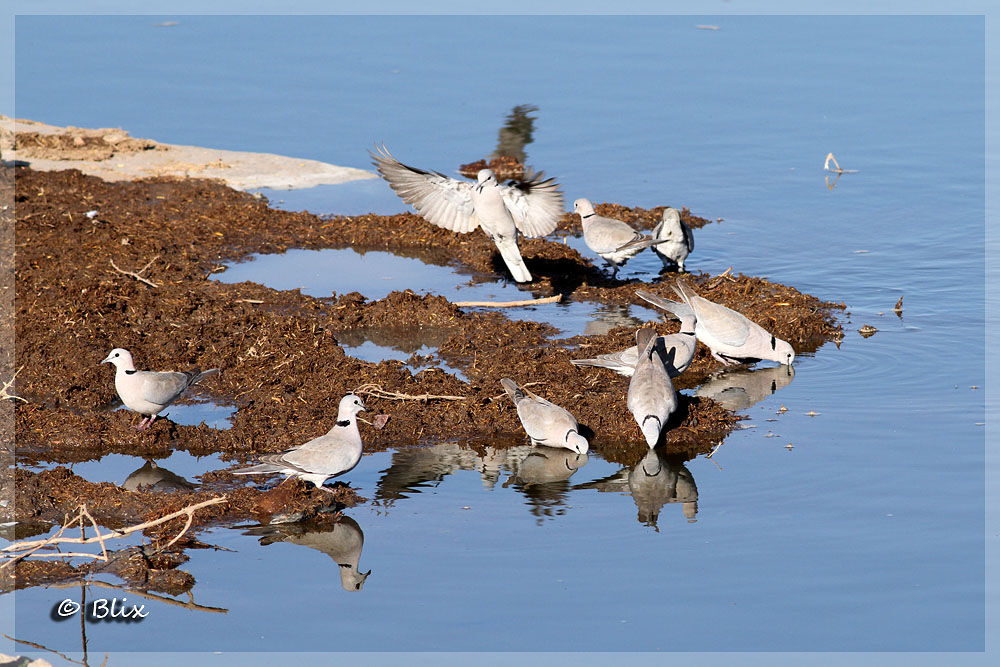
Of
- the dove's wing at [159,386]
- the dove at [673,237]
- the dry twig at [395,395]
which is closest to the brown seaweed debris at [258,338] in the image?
the dry twig at [395,395]

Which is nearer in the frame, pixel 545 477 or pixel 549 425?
pixel 545 477

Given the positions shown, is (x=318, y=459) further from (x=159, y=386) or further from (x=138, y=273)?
(x=138, y=273)

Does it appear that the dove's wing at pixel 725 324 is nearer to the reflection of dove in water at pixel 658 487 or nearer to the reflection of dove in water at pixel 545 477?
the reflection of dove in water at pixel 658 487

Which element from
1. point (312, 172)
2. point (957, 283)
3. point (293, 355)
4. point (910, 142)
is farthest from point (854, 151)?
point (293, 355)

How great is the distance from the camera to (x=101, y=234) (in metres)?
12.4

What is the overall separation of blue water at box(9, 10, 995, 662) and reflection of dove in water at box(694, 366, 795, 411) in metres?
0.16

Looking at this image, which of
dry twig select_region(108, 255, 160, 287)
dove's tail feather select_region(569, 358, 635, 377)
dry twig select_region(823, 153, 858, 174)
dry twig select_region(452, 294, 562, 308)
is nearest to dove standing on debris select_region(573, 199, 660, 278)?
dry twig select_region(452, 294, 562, 308)

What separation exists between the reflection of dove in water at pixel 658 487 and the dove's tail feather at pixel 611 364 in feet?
3.12

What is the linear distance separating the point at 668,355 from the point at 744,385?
2.61ft

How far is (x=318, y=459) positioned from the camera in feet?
24.2

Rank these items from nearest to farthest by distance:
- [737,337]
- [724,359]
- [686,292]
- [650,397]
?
[650,397] < [737,337] < [724,359] < [686,292]

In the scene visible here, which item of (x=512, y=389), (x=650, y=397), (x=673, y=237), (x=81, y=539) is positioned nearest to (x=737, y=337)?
(x=650, y=397)

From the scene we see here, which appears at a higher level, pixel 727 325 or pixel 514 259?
pixel 514 259

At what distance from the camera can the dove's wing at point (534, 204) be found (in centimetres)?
1177
